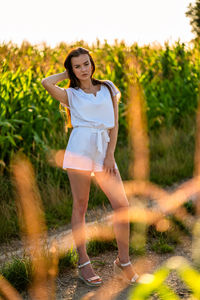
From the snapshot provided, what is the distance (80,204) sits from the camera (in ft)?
9.32

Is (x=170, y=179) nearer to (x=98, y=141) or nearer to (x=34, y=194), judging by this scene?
(x=34, y=194)

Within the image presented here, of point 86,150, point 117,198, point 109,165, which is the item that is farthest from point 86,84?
point 117,198

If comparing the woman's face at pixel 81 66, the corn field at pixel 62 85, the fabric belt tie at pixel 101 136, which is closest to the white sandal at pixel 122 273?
the fabric belt tie at pixel 101 136

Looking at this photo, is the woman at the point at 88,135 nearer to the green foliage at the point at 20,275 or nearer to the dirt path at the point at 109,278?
the dirt path at the point at 109,278

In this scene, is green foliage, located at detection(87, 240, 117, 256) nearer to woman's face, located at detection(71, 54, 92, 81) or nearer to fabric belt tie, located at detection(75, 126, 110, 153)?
fabric belt tie, located at detection(75, 126, 110, 153)

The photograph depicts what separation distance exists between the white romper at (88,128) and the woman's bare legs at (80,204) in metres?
0.08

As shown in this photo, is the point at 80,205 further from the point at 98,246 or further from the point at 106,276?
the point at 98,246

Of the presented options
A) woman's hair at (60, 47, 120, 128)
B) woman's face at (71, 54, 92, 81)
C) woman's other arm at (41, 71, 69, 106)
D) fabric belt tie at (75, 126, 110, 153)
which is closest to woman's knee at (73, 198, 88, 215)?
fabric belt tie at (75, 126, 110, 153)

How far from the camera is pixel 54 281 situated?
2943 mm

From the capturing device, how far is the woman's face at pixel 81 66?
8.90 feet

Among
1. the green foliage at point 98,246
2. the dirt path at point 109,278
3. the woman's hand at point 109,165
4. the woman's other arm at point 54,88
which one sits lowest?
the dirt path at point 109,278

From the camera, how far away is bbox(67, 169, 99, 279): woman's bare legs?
2.77m

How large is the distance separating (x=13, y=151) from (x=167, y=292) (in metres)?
4.54

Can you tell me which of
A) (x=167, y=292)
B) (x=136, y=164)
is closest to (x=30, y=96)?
(x=136, y=164)
